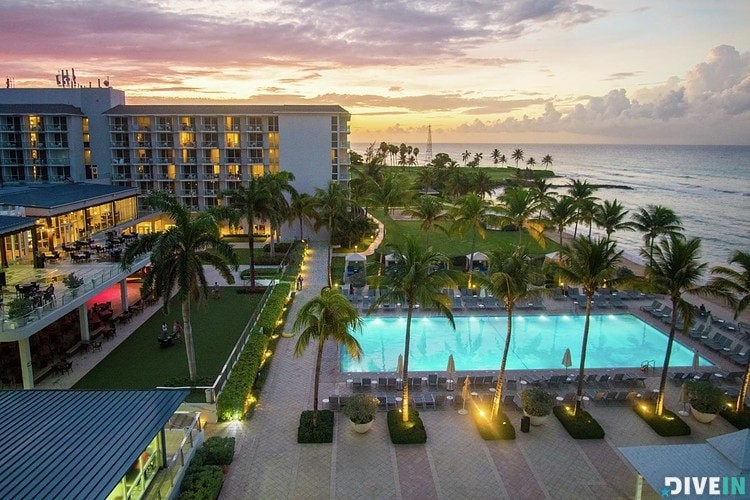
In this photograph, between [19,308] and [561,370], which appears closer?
[19,308]

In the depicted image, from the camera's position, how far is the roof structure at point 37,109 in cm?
4894

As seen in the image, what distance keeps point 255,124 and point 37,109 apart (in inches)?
798

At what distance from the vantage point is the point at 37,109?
163 ft

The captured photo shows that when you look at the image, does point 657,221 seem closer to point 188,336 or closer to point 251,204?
point 251,204

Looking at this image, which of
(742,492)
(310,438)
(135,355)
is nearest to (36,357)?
(135,355)

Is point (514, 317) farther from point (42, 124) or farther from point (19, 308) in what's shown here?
point (42, 124)

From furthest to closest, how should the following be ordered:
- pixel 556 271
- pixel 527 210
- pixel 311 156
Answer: pixel 311 156 → pixel 527 210 → pixel 556 271

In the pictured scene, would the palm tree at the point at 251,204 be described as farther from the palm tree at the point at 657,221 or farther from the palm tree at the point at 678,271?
the palm tree at the point at 657,221

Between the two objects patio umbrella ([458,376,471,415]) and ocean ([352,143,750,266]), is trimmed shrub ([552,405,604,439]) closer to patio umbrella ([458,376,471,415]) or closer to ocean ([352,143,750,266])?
patio umbrella ([458,376,471,415])

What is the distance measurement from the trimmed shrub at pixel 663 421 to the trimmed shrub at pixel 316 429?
11.2 meters

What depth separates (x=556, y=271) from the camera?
18.1 meters

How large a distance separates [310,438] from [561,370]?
12.0 m

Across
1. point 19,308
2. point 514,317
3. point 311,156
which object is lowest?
point 514,317

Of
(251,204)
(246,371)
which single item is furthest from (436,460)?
(251,204)
